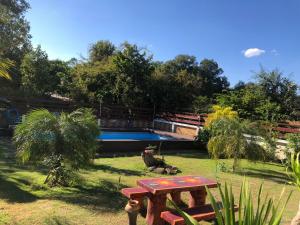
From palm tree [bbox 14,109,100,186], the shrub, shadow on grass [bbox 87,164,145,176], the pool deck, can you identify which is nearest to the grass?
shadow on grass [bbox 87,164,145,176]

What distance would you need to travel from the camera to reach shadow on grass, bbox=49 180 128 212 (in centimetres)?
501

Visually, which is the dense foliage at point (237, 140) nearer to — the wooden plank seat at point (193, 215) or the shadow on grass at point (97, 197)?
the shadow on grass at point (97, 197)

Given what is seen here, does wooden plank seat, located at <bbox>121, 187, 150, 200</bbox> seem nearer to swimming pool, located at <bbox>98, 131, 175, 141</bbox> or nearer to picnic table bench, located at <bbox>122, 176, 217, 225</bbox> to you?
picnic table bench, located at <bbox>122, 176, 217, 225</bbox>

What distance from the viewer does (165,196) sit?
4477 mm

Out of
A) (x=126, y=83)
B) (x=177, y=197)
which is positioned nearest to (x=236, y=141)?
(x=177, y=197)

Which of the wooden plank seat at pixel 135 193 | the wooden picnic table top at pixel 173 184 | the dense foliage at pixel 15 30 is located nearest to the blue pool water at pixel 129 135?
the dense foliage at pixel 15 30

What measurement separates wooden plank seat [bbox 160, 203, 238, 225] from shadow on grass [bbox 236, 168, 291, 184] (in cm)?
367

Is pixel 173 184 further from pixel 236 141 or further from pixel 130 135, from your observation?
pixel 130 135

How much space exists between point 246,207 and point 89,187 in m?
4.36

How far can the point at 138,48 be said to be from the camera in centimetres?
1812

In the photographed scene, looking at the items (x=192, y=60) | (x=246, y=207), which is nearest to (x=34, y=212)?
(x=246, y=207)

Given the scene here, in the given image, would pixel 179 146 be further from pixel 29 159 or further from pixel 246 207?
pixel 246 207

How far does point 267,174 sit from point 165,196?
530cm

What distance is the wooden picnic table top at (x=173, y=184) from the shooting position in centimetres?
441
